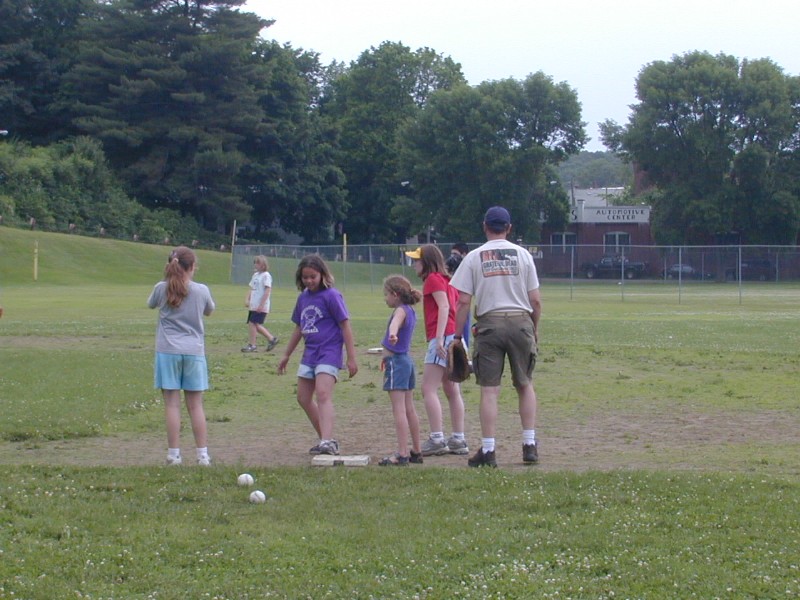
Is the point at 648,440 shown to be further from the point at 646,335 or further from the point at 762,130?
the point at 762,130

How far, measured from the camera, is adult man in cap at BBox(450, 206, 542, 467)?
8.04m

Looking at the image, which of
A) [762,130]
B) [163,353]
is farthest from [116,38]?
[163,353]

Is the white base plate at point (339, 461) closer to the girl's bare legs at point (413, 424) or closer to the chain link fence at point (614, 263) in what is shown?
the girl's bare legs at point (413, 424)

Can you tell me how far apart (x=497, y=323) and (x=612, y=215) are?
66729 millimetres

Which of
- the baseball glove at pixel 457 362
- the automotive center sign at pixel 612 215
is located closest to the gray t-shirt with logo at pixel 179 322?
the baseball glove at pixel 457 362

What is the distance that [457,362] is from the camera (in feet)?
27.5

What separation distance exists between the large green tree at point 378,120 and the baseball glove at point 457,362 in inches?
3018

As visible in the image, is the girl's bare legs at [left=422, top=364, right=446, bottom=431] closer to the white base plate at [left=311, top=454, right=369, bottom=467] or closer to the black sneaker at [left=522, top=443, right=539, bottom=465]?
the white base plate at [left=311, top=454, right=369, bottom=467]

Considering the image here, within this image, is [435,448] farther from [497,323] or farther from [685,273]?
[685,273]

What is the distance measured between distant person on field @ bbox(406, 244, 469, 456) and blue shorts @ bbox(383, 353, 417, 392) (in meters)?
0.37

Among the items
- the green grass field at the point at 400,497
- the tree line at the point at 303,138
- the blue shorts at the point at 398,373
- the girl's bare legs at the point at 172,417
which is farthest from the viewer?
the tree line at the point at 303,138

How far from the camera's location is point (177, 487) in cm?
707

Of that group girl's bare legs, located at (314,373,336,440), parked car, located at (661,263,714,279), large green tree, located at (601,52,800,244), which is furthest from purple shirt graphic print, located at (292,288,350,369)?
large green tree, located at (601,52,800,244)

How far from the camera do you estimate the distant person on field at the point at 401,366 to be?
8.33 meters
